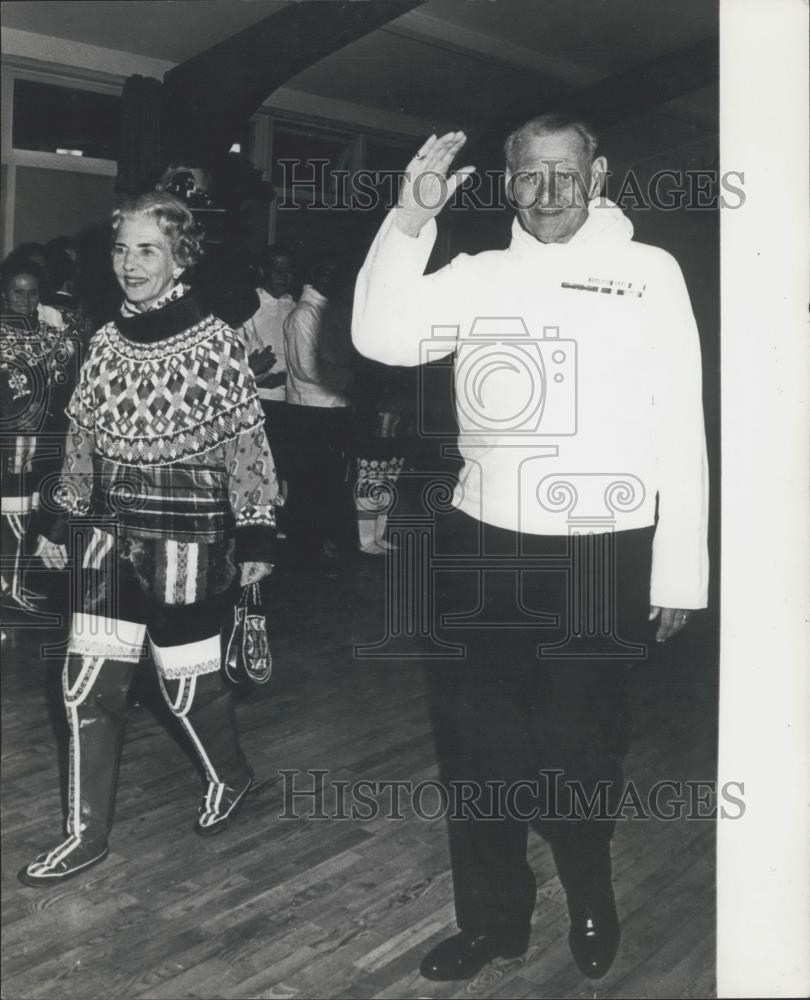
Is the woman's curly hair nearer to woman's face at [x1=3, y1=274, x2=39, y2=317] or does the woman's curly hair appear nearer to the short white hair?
woman's face at [x1=3, y1=274, x2=39, y2=317]

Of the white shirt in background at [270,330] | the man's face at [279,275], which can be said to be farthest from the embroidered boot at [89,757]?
the man's face at [279,275]

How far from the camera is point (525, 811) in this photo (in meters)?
1.98

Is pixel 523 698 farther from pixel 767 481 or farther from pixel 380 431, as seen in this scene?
pixel 380 431

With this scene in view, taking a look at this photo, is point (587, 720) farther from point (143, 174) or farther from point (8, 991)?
point (143, 174)

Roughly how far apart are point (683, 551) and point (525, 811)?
60cm

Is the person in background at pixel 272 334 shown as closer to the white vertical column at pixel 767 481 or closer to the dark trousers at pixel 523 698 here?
the dark trousers at pixel 523 698

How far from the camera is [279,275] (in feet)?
7.77

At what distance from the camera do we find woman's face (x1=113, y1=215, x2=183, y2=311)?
2070 millimetres

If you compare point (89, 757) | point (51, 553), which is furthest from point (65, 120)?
point (89, 757)

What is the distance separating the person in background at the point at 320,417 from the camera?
91.0 inches

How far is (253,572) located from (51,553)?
443 millimetres

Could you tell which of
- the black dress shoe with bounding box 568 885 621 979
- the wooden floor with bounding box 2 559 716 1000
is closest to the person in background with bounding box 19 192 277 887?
the wooden floor with bounding box 2 559 716 1000

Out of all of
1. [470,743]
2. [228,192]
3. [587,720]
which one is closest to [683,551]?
[587,720]

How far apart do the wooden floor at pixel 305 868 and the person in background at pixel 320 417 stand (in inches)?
6.9
